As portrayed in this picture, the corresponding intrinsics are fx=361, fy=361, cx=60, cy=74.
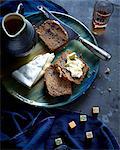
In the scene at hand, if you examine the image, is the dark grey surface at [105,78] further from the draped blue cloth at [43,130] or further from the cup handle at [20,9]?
the cup handle at [20,9]

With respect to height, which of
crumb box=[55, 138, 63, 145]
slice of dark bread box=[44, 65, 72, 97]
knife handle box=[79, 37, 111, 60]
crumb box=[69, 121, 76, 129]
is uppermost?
knife handle box=[79, 37, 111, 60]

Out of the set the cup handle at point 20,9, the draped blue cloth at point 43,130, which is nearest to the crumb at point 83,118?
the draped blue cloth at point 43,130

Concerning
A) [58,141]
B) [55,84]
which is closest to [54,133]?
[58,141]

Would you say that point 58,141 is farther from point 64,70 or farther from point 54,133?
point 64,70

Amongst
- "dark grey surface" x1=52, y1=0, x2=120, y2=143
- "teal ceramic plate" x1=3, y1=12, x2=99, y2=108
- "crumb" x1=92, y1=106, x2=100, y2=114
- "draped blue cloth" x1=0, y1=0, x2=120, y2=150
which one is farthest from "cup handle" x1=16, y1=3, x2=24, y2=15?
"crumb" x1=92, y1=106, x2=100, y2=114

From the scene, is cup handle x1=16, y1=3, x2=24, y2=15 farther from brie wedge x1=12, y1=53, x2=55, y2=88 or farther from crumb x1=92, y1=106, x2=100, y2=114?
crumb x1=92, y1=106, x2=100, y2=114

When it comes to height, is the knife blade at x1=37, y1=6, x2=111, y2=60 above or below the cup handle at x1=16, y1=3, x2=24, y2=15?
below
